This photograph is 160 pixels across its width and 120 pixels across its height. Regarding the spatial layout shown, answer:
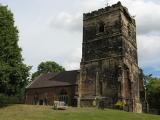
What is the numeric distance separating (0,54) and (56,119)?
13845 millimetres

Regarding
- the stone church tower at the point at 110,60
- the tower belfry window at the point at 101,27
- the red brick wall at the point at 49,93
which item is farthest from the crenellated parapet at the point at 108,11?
the red brick wall at the point at 49,93

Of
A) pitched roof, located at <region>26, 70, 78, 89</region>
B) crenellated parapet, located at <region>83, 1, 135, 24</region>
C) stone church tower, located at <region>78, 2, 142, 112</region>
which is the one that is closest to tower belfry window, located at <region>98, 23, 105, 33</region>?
stone church tower, located at <region>78, 2, 142, 112</region>

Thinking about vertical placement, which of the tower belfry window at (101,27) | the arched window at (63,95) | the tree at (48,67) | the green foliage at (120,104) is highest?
the tower belfry window at (101,27)

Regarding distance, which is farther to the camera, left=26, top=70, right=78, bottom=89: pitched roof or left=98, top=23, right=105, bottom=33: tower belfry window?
left=26, top=70, right=78, bottom=89: pitched roof

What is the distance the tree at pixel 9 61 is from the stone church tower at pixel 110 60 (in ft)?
39.9

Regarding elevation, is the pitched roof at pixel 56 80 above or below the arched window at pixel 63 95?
above

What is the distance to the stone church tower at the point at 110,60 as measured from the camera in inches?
1652

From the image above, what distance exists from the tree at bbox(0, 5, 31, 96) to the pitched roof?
13.0 meters

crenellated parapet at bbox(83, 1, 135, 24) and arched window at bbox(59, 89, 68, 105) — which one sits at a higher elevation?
crenellated parapet at bbox(83, 1, 135, 24)

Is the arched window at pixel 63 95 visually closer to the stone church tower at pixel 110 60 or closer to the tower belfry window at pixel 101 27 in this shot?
the stone church tower at pixel 110 60

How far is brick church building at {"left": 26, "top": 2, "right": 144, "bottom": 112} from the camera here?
1658 inches

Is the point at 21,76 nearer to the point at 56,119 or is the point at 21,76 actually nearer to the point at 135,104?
the point at 56,119

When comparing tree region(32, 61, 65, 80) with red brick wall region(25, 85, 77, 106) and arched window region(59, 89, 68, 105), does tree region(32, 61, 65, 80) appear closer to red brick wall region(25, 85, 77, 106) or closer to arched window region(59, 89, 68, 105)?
red brick wall region(25, 85, 77, 106)

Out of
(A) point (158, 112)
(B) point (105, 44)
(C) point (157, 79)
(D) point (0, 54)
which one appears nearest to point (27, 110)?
(D) point (0, 54)
